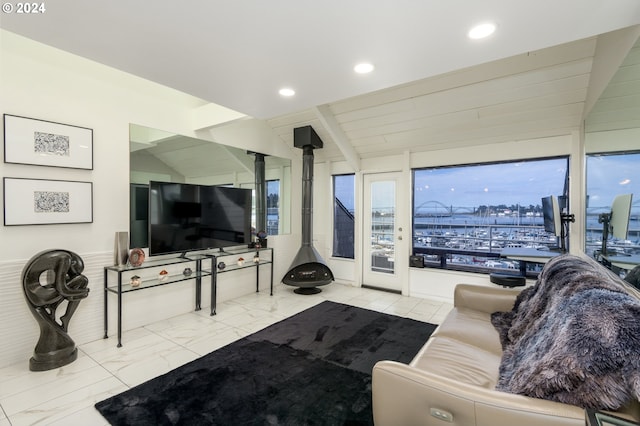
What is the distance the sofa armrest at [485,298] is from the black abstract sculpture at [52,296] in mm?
3399

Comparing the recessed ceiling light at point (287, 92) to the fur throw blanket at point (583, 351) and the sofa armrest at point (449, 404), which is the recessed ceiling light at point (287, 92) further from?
the fur throw blanket at point (583, 351)

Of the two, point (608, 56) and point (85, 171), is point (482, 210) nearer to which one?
point (608, 56)

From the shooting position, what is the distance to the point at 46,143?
8.51 ft

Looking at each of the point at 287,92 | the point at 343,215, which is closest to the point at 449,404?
the point at 287,92

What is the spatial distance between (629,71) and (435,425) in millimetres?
2503

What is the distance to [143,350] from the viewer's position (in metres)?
2.73

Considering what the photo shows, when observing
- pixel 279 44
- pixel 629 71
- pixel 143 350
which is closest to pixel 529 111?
pixel 629 71

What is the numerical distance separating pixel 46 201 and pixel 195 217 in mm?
1362

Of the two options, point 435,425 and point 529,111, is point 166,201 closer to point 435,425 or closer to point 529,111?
point 435,425

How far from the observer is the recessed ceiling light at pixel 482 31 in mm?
1650

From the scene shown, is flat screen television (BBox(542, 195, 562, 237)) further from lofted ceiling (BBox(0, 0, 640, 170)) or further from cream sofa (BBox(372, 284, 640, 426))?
cream sofa (BBox(372, 284, 640, 426))

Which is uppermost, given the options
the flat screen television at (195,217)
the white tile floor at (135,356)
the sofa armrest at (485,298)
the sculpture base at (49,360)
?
the flat screen television at (195,217)

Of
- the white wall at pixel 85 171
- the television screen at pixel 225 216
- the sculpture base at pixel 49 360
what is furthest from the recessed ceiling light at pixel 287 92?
the sculpture base at pixel 49 360

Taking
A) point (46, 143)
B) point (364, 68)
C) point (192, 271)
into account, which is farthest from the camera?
point (192, 271)
